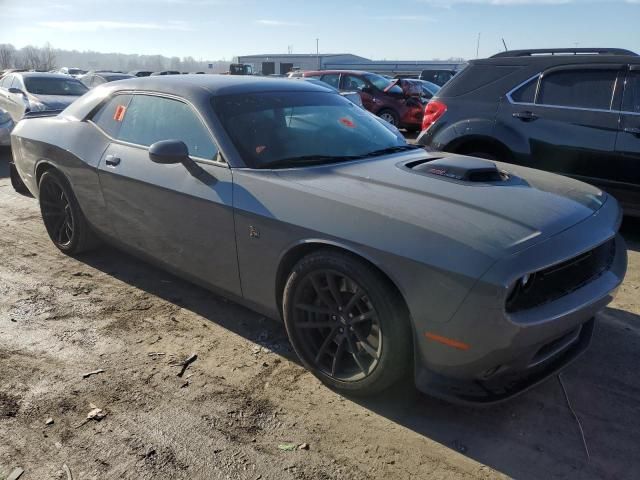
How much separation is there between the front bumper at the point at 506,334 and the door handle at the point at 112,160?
2.57 meters

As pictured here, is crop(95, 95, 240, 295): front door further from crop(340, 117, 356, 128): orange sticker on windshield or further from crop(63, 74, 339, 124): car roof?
crop(340, 117, 356, 128): orange sticker on windshield

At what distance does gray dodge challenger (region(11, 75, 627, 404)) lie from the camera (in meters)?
2.28

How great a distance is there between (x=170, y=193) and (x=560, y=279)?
2296mm

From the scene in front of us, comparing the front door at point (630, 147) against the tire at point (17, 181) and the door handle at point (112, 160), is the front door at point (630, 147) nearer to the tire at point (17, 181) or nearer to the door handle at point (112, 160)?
the door handle at point (112, 160)

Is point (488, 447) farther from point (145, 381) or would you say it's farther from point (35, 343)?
point (35, 343)

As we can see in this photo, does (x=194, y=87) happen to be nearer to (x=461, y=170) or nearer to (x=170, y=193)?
(x=170, y=193)

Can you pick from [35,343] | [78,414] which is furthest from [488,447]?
[35,343]

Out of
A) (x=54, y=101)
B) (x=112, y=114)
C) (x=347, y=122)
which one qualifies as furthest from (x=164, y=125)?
(x=54, y=101)

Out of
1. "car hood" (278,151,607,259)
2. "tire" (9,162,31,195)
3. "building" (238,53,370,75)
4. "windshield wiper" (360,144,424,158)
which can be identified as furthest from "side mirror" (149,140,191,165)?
"building" (238,53,370,75)

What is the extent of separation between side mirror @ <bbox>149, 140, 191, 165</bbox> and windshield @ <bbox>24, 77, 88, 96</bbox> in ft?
33.8

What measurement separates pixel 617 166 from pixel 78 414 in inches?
186

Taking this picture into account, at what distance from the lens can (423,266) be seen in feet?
7.52

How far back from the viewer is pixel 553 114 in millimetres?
5141

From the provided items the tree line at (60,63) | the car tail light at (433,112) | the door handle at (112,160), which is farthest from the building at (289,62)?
the door handle at (112,160)
